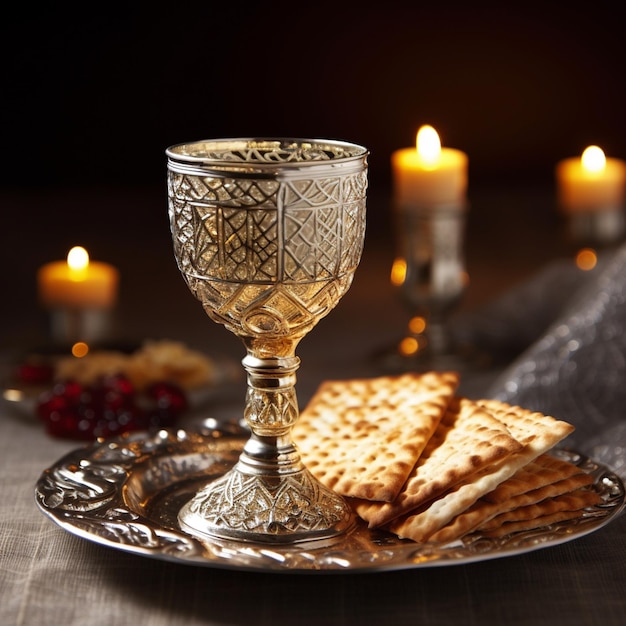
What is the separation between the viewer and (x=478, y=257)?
2262 millimetres

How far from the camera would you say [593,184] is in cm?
196

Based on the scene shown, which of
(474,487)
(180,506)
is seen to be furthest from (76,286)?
(474,487)

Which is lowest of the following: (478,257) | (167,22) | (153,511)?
(478,257)

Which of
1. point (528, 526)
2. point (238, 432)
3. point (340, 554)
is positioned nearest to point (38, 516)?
point (238, 432)

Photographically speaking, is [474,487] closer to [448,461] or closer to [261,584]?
[448,461]

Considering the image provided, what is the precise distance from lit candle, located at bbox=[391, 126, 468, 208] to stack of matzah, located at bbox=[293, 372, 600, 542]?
642mm

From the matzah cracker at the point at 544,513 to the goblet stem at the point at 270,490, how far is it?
0.42ft

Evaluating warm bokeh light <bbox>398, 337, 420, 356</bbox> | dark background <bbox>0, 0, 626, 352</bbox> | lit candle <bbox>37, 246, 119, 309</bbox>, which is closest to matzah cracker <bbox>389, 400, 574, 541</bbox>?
warm bokeh light <bbox>398, 337, 420, 356</bbox>

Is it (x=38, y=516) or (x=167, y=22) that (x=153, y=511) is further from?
(x=167, y=22)

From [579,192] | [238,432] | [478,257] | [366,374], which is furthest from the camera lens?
[478,257]

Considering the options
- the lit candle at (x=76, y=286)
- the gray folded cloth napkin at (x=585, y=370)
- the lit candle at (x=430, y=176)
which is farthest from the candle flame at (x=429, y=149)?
the lit candle at (x=76, y=286)

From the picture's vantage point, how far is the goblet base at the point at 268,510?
2.91 ft

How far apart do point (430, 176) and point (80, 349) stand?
565 millimetres

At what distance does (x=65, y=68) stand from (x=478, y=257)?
4.14 ft
